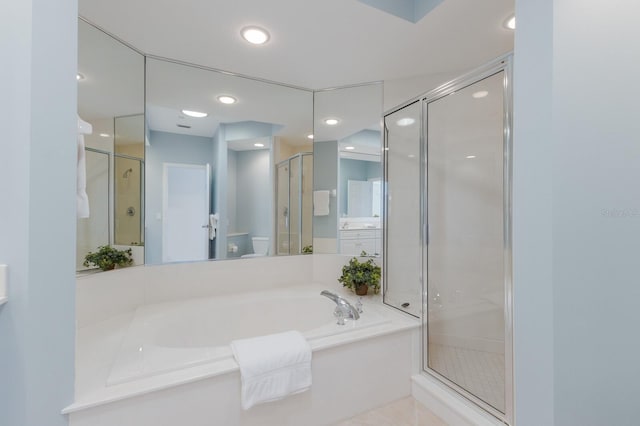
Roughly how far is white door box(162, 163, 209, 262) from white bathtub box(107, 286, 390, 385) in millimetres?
410

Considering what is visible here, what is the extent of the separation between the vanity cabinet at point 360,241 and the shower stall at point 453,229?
29 cm

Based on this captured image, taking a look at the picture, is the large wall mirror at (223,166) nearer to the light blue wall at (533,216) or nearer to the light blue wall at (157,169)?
the light blue wall at (157,169)

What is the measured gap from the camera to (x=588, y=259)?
3.65 ft

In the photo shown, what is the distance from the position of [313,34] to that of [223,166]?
1.28 meters

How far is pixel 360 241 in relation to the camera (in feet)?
8.59

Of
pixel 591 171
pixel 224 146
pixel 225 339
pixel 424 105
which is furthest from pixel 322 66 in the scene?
pixel 225 339

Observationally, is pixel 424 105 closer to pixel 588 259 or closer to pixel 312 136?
pixel 312 136

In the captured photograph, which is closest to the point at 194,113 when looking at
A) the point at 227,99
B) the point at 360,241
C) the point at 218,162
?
the point at 227,99

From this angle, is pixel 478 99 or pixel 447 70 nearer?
pixel 478 99

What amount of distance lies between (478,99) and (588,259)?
1225mm

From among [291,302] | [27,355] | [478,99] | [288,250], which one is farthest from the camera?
[288,250]

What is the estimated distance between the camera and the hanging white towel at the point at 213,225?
242 centimetres

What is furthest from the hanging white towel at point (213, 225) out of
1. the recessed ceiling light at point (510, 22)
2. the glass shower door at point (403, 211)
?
the recessed ceiling light at point (510, 22)

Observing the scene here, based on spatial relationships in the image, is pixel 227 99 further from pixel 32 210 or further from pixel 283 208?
pixel 32 210
